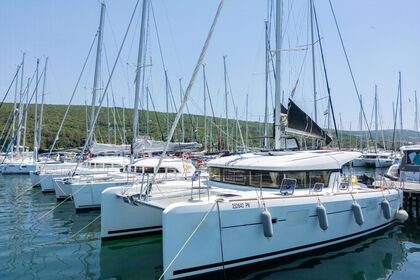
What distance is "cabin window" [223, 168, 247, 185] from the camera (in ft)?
34.7

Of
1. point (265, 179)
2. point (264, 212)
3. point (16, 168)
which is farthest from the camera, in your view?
point (16, 168)

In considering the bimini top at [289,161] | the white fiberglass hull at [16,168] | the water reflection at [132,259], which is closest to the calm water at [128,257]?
the water reflection at [132,259]

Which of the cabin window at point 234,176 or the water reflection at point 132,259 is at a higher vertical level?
the cabin window at point 234,176

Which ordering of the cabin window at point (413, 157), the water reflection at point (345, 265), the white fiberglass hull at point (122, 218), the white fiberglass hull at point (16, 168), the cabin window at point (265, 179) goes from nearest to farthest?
the water reflection at point (345, 265)
the cabin window at point (265, 179)
the white fiberglass hull at point (122, 218)
the cabin window at point (413, 157)
the white fiberglass hull at point (16, 168)

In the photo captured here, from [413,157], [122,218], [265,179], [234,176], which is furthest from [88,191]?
[413,157]

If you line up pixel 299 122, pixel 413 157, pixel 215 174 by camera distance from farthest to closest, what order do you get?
1. pixel 413 157
2. pixel 299 122
3. pixel 215 174

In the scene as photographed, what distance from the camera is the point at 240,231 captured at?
26.2 feet

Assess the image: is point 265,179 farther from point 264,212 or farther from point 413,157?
point 413,157

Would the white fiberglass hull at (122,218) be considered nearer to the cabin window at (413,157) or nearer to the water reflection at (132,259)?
the water reflection at (132,259)

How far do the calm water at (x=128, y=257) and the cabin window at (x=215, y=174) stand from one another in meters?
2.64

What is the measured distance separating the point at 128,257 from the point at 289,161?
5.26 meters

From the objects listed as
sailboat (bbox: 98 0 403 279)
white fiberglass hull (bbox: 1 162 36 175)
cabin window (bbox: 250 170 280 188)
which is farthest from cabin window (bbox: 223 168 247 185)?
white fiberglass hull (bbox: 1 162 36 175)

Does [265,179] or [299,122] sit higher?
[299,122]

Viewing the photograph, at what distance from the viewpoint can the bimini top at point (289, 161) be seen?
9930 mm
